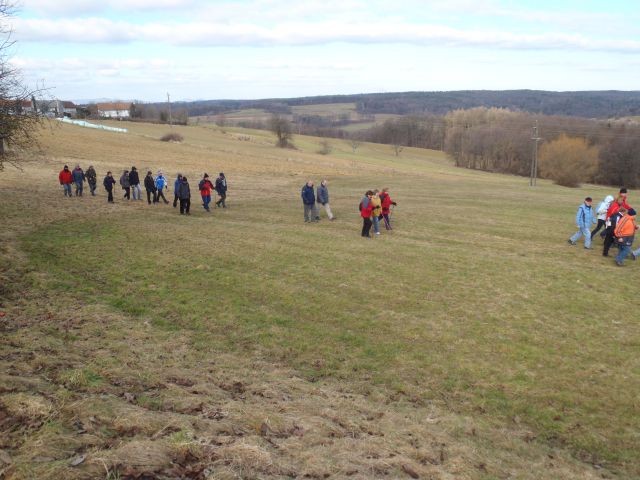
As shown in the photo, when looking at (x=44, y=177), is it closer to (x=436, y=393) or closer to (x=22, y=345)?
(x=22, y=345)

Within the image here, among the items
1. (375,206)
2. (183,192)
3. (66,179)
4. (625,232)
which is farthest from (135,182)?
(625,232)

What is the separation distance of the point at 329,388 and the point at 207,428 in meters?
2.97

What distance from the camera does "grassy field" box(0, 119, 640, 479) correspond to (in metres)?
5.76

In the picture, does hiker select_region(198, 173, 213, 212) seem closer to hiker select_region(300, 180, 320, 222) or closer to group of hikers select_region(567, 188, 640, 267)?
hiker select_region(300, 180, 320, 222)

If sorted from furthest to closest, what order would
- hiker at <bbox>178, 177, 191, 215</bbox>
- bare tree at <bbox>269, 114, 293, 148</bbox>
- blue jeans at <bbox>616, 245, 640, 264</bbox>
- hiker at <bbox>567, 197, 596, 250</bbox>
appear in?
bare tree at <bbox>269, 114, 293, 148</bbox>, hiker at <bbox>178, 177, 191, 215</bbox>, hiker at <bbox>567, 197, 596, 250</bbox>, blue jeans at <bbox>616, 245, 640, 264</bbox>

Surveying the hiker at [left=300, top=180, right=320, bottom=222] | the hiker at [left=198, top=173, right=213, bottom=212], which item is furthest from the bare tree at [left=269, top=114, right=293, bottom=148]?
the hiker at [left=300, top=180, right=320, bottom=222]

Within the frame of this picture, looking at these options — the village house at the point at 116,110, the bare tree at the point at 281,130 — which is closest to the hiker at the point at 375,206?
the bare tree at the point at 281,130

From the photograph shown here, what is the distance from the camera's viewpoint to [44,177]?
99.2 feet

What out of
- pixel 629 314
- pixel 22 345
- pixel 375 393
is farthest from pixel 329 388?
pixel 629 314

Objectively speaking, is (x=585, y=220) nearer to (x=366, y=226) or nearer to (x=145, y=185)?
(x=366, y=226)

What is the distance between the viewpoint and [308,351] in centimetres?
995

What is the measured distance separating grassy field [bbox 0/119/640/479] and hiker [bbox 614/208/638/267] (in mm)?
597

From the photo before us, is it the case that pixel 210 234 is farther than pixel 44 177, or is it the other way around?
pixel 44 177

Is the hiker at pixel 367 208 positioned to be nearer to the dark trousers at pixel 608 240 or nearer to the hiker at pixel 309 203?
the hiker at pixel 309 203
